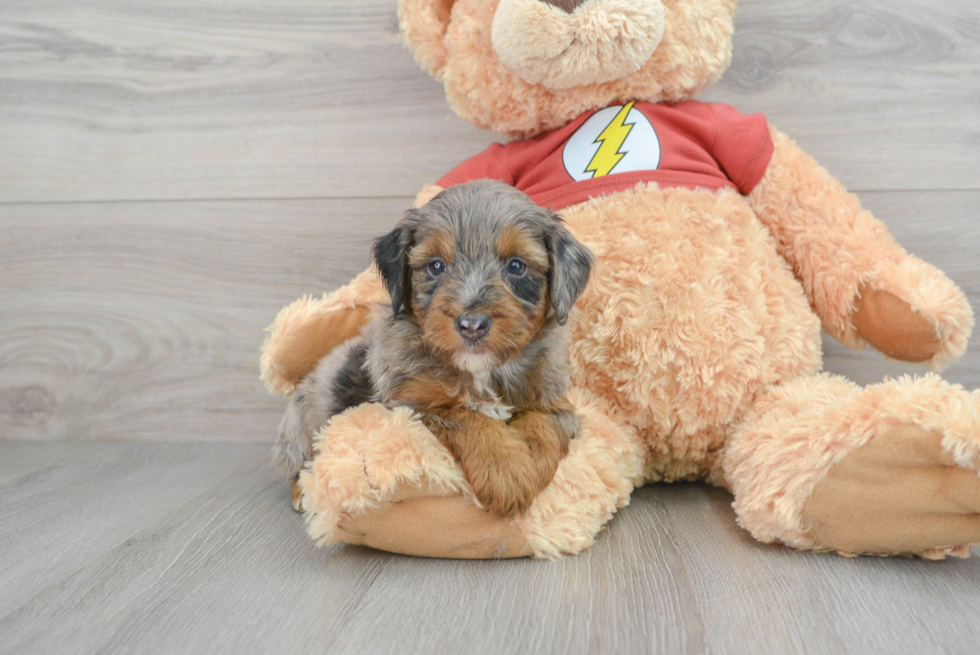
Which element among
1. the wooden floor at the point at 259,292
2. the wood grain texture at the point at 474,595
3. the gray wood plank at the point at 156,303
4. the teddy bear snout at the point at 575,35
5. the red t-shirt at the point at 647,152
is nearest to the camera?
the wood grain texture at the point at 474,595

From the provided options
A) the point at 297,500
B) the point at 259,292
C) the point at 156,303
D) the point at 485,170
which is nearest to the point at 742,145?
the point at 485,170

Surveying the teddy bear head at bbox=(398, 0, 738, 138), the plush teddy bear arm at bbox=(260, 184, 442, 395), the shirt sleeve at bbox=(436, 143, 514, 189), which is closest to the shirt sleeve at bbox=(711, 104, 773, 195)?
the teddy bear head at bbox=(398, 0, 738, 138)

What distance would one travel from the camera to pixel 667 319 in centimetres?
178

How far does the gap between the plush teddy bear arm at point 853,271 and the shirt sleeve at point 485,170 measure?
694 millimetres

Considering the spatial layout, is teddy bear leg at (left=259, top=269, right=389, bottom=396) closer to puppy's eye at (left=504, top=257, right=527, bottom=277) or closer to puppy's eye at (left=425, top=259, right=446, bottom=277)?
puppy's eye at (left=425, top=259, right=446, bottom=277)

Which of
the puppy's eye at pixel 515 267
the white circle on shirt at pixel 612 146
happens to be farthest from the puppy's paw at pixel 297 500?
the white circle on shirt at pixel 612 146

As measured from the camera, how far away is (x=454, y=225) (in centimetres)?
158

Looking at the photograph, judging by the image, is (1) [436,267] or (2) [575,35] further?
(2) [575,35]

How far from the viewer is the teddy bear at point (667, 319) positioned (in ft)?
4.85

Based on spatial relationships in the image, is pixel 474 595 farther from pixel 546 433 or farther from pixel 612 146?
pixel 612 146

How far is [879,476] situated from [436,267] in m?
1.00

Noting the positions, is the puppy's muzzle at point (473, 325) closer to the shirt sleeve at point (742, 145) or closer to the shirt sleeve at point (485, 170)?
the shirt sleeve at point (485, 170)

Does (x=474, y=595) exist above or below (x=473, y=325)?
below

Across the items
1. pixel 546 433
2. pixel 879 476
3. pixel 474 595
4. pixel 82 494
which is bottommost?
pixel 82 494
